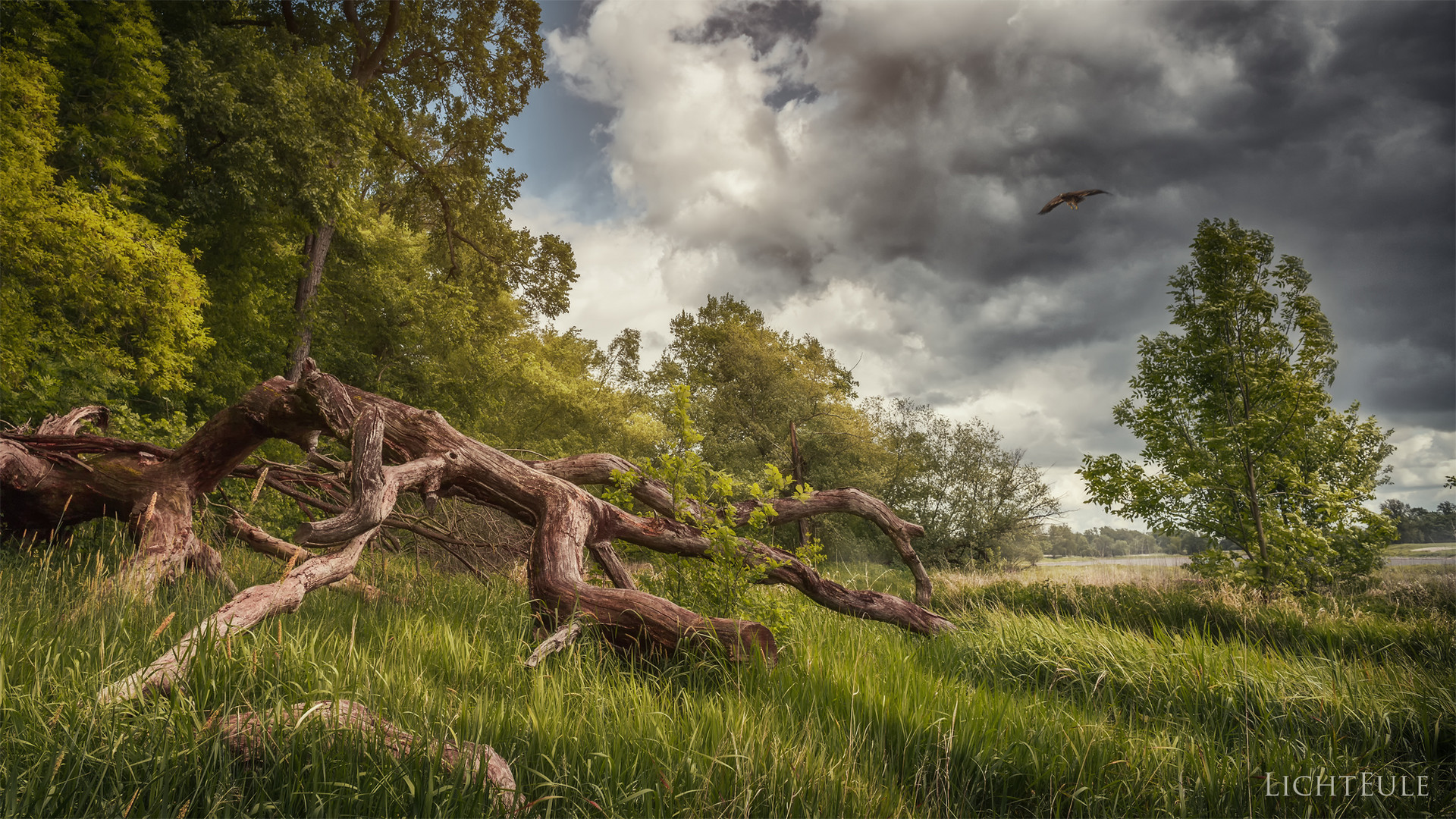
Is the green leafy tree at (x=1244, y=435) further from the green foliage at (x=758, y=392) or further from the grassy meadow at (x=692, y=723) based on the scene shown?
the green foliage at (x=758, y=392)

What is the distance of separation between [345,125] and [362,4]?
4925 mm

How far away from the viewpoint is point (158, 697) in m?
2.47

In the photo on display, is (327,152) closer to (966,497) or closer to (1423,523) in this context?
(966,497)

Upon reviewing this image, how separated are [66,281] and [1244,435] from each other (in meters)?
17.7

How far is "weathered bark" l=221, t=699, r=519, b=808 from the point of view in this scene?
216cm

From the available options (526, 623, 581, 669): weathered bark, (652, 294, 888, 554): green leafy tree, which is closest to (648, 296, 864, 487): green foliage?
(652, 294, 888, 554): green leafy tree

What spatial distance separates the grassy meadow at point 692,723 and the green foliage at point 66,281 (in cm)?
437

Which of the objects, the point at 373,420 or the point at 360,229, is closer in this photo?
the point at 373,420

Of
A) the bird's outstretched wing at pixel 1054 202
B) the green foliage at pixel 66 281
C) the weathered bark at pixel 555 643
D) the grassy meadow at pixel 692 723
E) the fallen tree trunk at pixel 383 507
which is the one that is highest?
the bird's outstretched wing at pixel 1054 202

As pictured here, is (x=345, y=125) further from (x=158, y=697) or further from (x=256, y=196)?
(x=158, y=697)

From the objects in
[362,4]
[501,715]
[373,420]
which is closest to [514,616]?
[373,420]

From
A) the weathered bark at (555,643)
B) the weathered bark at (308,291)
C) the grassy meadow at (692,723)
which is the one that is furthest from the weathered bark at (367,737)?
the weathered bark at (308,291)

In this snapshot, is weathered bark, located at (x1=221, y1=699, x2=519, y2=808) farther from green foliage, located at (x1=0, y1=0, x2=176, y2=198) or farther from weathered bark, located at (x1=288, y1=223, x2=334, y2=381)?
weathered bark, located at (x1=288, y1=223, x2=334, y2=381)

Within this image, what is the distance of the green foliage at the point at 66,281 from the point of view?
285 inches
